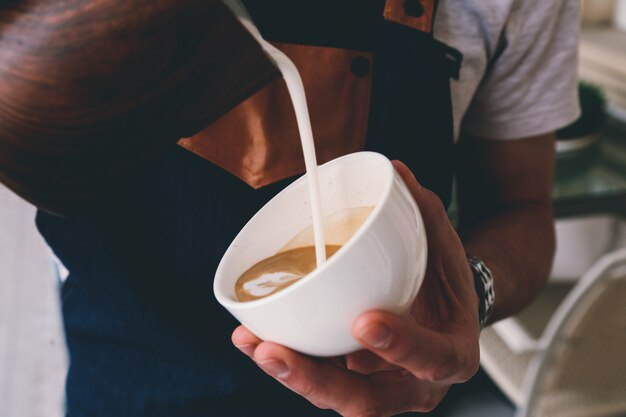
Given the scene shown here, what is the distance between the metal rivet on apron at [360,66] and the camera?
67 centimetres

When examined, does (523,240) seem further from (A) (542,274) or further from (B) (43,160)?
(B) (43,160)

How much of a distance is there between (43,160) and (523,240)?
0.62m

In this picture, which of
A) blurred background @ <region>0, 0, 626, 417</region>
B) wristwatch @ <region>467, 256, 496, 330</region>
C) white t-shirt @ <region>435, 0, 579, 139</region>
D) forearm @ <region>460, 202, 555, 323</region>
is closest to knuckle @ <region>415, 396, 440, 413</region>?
wristwatch @ <region>467, 256, 496, 330</region>

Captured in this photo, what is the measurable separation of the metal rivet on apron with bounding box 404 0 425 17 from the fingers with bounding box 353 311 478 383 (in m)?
0.33

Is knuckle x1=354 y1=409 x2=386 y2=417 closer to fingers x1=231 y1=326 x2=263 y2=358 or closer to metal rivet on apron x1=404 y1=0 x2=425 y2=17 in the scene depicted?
fingers x1=231 y1=326 x2=263 y2=358

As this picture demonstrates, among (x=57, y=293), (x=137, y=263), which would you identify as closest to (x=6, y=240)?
(x=57, y=293)

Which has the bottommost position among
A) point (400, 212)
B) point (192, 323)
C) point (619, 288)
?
point (619, 288)

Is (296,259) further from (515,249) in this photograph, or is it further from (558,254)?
(558,254)

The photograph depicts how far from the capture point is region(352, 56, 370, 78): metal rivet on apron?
67cm

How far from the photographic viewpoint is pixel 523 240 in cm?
83

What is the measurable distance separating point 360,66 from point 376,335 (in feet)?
1.10

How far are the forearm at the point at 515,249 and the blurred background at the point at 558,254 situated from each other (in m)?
0.44

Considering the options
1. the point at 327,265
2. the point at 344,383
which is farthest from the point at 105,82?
the point at 344,383

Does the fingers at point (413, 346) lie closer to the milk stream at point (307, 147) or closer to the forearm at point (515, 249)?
the milk stream at point (307, 147)
